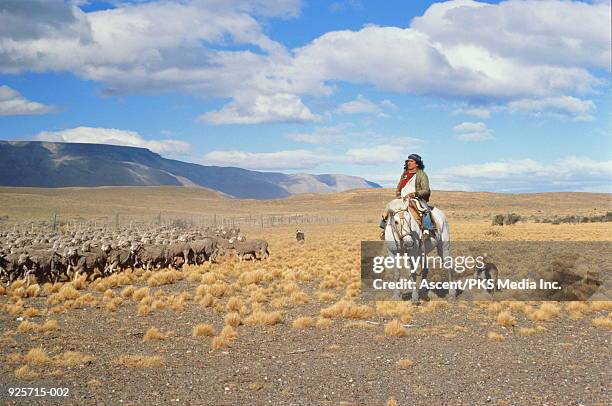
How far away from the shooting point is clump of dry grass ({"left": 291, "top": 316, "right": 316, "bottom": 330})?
13.3m

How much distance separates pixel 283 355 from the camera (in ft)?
35.8

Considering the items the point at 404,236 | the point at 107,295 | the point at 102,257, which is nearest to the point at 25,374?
the point at 107,295

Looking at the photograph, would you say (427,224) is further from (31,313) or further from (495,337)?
(31,313)

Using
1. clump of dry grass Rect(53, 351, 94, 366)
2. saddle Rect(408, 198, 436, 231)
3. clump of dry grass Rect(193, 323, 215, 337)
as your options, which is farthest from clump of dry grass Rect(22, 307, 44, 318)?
saddle Rect(408, 198, 436, 231)

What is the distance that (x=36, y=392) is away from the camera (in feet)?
27.6

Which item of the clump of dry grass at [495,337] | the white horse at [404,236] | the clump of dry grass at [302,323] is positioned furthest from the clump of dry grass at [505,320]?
the clump of dry grass at [302,323]

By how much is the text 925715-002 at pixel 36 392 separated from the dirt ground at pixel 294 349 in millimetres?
138

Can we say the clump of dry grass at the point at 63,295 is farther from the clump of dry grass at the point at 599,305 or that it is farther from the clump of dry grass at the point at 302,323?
the clump of dry grass at the point at 599,305

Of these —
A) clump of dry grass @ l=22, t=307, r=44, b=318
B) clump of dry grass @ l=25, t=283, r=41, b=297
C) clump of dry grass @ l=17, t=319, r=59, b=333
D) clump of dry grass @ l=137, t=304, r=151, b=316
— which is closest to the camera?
clump of dry grass @ l=17, t=319, r=59, b=333

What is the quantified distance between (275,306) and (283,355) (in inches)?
198

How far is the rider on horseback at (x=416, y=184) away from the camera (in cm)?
1591

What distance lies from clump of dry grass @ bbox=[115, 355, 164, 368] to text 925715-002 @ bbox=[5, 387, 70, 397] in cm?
156

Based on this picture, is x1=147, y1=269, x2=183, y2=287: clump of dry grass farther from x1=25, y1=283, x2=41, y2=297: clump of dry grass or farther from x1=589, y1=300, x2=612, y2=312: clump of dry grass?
x1=589, y1=300, x2=612, y2=312: clump of dry grass

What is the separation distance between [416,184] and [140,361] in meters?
9.07
